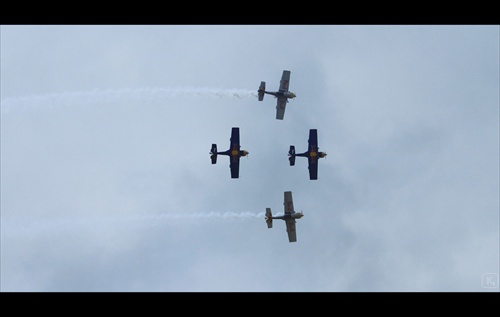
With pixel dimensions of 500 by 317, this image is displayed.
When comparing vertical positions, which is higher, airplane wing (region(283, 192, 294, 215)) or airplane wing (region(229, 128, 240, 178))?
airplane wing (region(229, 128, 240, 178))

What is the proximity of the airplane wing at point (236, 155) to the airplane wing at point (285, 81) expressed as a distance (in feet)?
20.9

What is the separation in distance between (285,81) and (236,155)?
29.7 feet

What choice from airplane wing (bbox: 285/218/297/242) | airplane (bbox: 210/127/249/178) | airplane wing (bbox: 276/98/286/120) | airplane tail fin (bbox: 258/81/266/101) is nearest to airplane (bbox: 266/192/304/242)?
airplane wing (bbox: 285/218/297/242)

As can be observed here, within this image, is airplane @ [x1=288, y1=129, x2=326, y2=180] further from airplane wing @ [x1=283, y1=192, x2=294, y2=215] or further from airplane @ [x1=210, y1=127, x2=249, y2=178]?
airplane @ [x1=210, y1=127, x2=249, y2=178]

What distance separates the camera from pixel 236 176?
92.1 meters

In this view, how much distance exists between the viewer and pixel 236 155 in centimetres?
9162

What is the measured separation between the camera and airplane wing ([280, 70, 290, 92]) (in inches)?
3666

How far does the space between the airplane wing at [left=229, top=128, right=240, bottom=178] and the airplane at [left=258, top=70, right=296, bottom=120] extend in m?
4.60

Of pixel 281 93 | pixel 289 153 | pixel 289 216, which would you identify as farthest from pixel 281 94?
pixel 289 216

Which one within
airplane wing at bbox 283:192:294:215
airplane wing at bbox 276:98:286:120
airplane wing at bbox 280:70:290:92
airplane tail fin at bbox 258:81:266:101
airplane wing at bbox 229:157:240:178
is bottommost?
airplane wing at bbox 283:192:294:215
